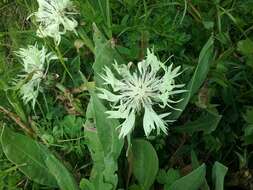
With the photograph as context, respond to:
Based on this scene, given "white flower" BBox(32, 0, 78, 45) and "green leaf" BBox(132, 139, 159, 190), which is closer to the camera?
"green leaf" BBox(132, 139, 159, 190)

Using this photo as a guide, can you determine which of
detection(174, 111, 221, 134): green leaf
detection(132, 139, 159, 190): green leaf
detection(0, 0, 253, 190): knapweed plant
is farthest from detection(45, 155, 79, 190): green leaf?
detection(174, 111, 221, 134): green leaf

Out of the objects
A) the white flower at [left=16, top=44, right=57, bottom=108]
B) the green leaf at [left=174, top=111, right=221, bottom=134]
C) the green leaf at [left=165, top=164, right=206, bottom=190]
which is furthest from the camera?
the white flower at [left=16, top=44, right=57, bottom=108]

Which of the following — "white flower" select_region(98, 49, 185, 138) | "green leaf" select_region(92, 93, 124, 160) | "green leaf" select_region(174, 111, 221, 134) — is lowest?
"green leaf" select_region(174, 111, 221, 134)

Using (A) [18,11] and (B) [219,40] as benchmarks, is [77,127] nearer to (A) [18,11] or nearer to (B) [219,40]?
(B) [219,40]

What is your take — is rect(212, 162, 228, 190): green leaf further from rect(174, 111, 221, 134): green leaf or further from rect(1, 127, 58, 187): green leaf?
rect(1, 127, 58, 187): green leaf

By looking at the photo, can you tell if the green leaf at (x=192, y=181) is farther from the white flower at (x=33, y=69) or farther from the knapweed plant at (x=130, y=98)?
the white flower at (x=33, y=69)

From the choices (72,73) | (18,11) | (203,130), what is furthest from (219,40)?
(18,11)

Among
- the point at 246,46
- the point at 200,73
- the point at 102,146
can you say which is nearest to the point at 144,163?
the point at 102,146
